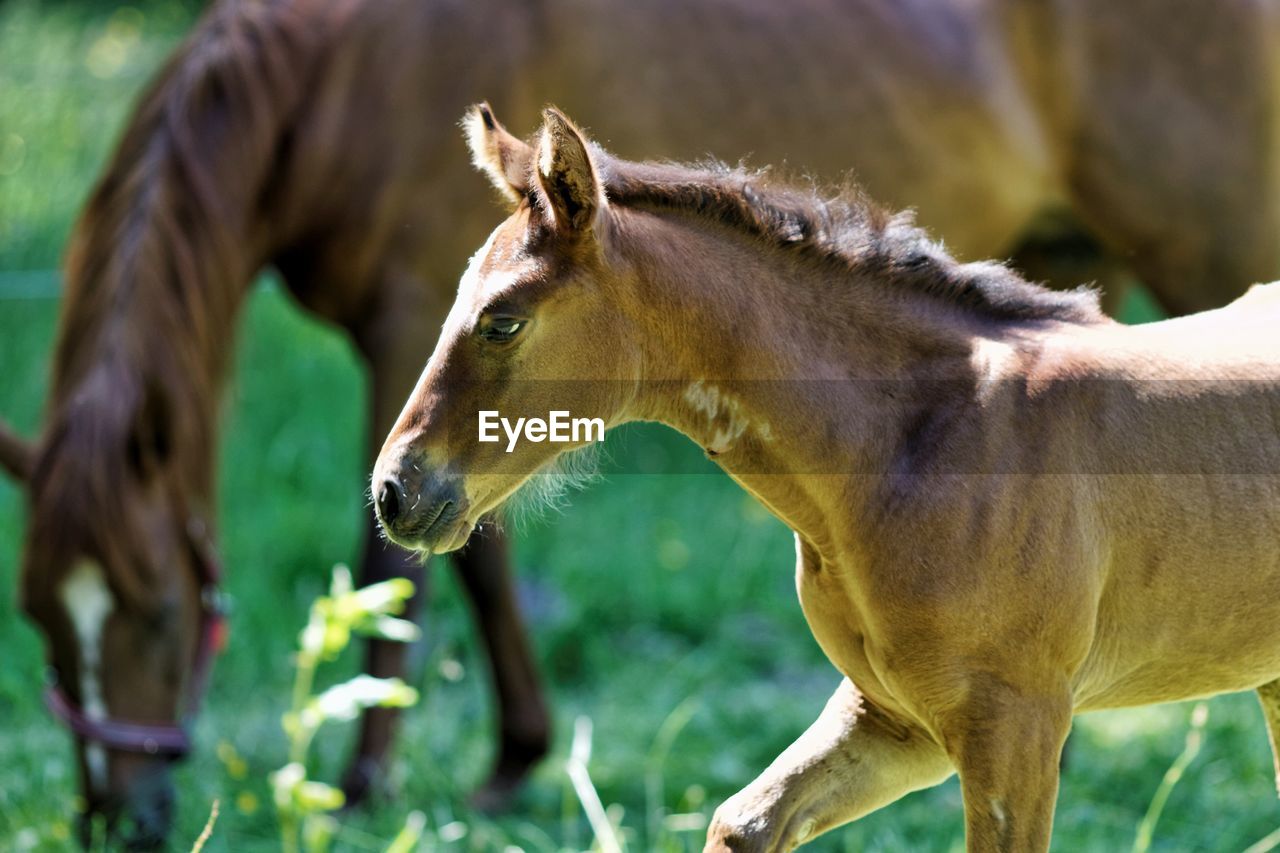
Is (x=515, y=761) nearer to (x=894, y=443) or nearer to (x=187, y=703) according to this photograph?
(x=187, y=703)

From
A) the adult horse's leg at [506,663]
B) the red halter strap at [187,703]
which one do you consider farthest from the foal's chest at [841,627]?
the adult horse's leg at [506,663]

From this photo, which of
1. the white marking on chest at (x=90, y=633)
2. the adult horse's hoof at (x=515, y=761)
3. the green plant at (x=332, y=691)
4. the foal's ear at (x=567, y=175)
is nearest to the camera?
the foal's ear at (x=567, y=175)

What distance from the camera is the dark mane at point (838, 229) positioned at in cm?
219

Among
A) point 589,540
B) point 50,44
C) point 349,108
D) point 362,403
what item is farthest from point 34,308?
point 349,108

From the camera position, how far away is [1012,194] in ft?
15.9

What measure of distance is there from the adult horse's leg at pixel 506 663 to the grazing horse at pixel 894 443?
2271 mm

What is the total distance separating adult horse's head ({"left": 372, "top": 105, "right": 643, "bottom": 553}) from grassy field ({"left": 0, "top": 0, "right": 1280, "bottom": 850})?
1.29 m

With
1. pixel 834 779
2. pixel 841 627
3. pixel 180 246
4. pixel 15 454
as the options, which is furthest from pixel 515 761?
pixel 841 627

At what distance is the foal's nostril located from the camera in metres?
2.08

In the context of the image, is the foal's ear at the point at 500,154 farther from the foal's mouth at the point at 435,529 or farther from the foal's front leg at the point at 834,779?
the foal's front leg at the point at 834,779

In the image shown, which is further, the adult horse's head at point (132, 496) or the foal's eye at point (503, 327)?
the adult horse's head at point (132, 496)

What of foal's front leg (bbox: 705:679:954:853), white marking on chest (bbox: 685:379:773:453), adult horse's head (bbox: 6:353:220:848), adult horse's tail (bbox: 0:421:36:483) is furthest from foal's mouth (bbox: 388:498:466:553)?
adult horse's tail (bbox: 0:421:36:483)

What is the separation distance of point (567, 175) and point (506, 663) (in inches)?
109

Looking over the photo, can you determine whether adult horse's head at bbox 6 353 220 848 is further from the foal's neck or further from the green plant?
the green plant
